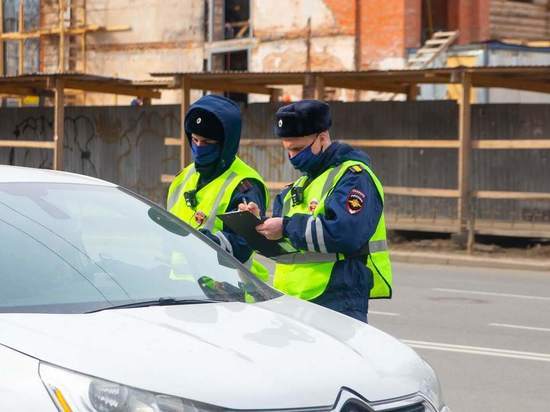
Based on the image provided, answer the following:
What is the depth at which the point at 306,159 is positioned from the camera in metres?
5.80

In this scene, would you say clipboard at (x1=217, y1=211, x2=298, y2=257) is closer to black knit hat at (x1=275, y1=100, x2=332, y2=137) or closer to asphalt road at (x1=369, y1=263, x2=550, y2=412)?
black knit hat at (x1=275, y1=100, x2=332, y2=137)

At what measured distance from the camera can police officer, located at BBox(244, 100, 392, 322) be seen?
5633 mm

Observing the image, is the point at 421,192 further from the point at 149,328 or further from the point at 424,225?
the point at 149,328

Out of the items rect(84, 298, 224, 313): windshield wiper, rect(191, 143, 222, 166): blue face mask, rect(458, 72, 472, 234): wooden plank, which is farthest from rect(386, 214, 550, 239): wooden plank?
rect(84, 298, 224, 313): windshield wiper

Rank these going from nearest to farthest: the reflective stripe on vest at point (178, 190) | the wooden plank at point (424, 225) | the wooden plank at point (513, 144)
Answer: the reflective stripe on vest at point (178, 190) < the wooden plank at point (513, 144) < the wooden plank at point (424, 225)

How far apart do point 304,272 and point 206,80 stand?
17.2 meters

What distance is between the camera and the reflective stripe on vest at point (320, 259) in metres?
5.74

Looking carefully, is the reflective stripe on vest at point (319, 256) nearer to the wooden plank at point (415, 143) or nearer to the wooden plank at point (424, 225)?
the wooden plank at point (415, 143)

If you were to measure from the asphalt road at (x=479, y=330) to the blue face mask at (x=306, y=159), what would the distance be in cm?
264

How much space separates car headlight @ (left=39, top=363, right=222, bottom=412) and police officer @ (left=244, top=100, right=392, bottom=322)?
1.96 m

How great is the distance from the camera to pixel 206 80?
22797 mm

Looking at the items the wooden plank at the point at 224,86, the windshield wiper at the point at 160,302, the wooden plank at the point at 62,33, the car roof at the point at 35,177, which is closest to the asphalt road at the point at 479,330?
the car roof at the point at 35,177

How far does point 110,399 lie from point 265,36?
30.9 m

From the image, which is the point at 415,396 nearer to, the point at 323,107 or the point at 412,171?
the point at 323,107
